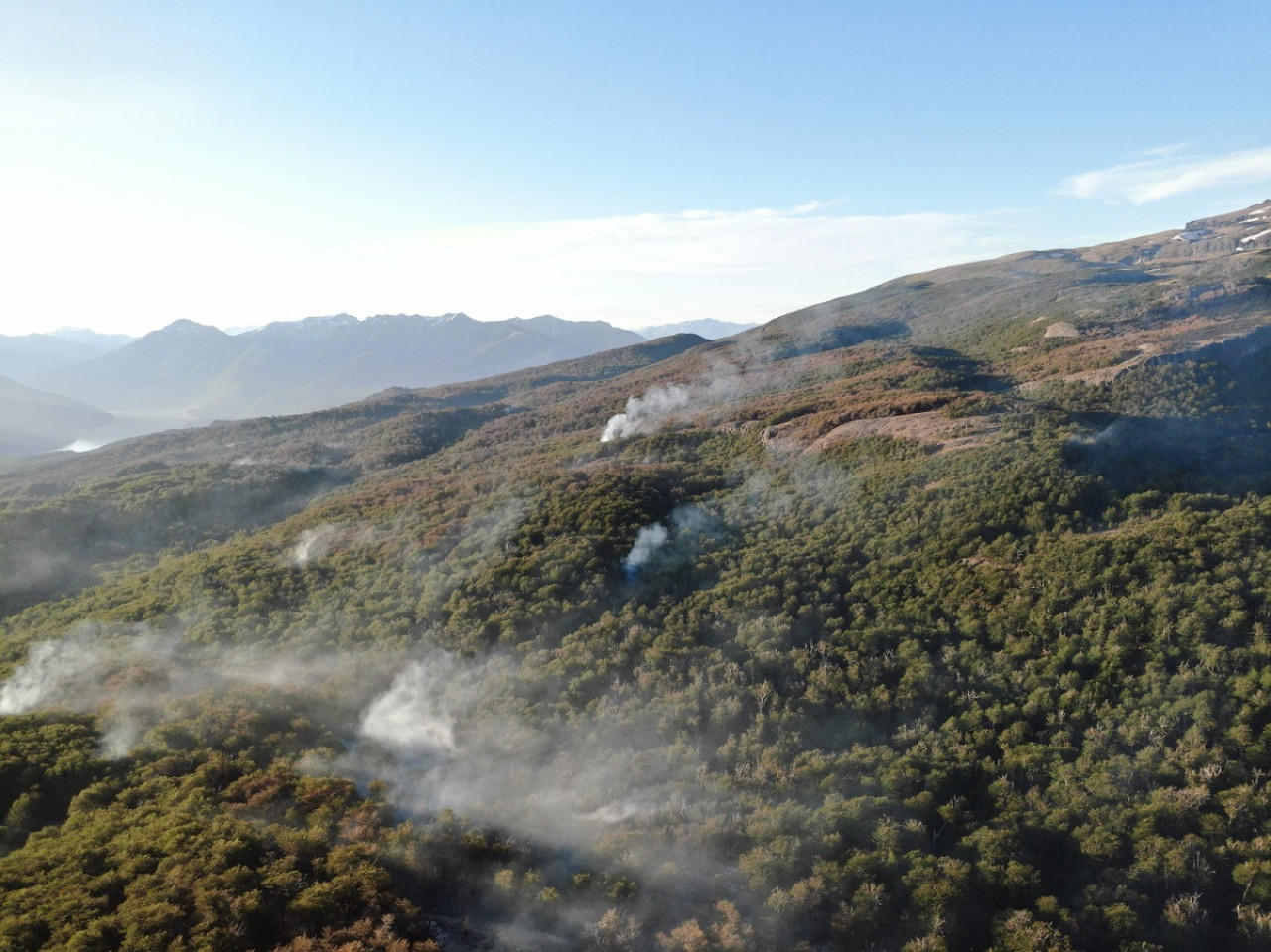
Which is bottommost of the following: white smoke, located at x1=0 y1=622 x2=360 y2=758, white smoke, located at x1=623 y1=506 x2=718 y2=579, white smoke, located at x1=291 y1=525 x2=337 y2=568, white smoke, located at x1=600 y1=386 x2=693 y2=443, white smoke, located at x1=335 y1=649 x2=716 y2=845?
white smoke, located at x1=335 y1=649 x2=716 y2=845

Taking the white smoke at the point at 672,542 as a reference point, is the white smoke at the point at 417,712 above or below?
below

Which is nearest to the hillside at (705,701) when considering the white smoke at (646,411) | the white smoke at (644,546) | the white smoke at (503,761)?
the white smoke at (503,761)

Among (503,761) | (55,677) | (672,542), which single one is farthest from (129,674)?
(672,542)

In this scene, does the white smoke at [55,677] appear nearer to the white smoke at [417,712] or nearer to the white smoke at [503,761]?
the white smoke at [417,712]

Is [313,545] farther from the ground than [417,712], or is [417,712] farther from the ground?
[313,545]

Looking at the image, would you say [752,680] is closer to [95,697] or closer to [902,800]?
[902,800]

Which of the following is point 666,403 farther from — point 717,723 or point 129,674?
point 129,674

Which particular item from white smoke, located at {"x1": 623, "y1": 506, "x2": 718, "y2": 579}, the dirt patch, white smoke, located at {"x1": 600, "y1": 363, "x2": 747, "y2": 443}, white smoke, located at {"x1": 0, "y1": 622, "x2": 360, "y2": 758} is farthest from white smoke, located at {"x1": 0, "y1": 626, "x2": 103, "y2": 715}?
the dirt patch

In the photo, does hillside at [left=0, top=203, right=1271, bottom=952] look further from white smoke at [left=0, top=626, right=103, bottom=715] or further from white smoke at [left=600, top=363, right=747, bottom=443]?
white smoke at [left=600, top=363, right=747, bottom=443]
